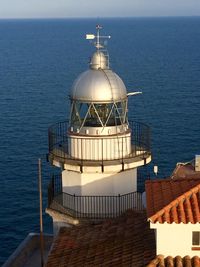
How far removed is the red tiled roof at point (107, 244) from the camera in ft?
48.8

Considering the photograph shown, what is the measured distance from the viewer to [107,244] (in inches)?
628

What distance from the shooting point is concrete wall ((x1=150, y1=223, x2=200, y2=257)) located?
13.9 m

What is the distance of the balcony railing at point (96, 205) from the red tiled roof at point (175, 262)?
Answer: 5.73 metres

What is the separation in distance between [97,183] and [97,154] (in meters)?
1.19

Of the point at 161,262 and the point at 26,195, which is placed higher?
the point at 161,262

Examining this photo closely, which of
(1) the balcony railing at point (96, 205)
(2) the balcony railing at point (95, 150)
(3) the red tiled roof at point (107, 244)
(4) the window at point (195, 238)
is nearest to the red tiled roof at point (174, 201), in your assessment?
(4) the window at point (195, 238)

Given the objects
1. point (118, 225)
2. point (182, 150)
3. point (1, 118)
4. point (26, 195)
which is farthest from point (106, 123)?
point (1, 118)

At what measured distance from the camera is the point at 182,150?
55.5 meters

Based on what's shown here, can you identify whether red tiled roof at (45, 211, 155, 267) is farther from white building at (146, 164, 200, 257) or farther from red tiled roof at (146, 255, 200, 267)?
white building at (146, 164, 200, 257)

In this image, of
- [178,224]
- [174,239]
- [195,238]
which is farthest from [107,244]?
[195,238]

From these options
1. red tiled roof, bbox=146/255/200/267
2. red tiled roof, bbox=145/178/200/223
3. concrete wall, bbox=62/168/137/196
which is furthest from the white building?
concrete wall, bbox=62/168/137/196

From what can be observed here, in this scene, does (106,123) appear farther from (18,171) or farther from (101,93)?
(18,171)

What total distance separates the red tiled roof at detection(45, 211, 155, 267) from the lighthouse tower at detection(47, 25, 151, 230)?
5.43 feet

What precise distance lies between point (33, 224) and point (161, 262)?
26.7 m
